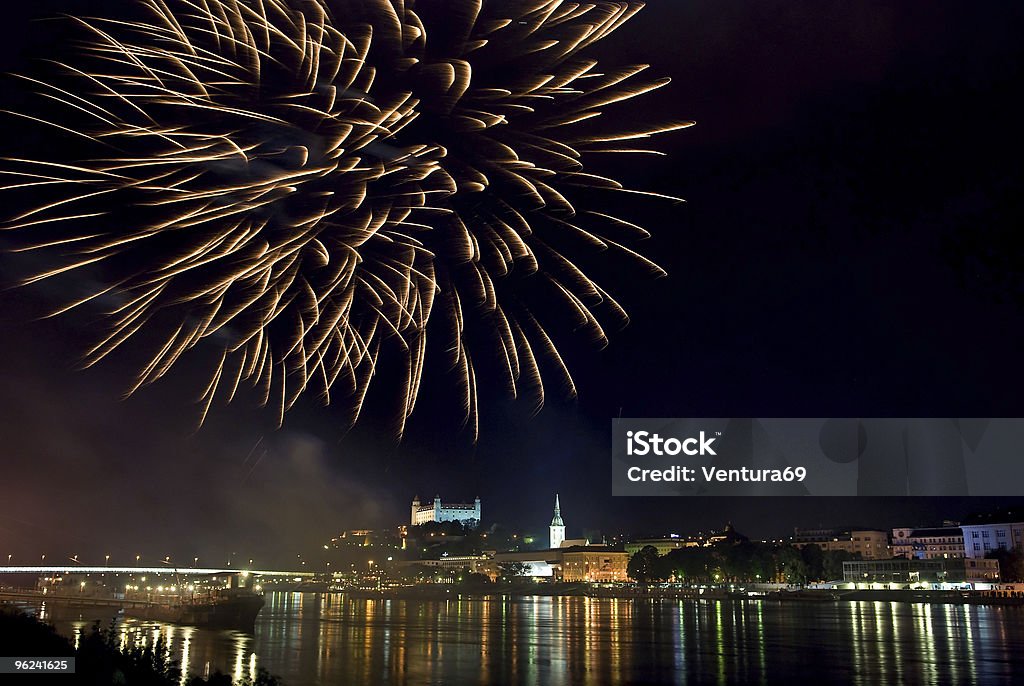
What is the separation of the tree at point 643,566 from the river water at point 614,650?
8176 cm

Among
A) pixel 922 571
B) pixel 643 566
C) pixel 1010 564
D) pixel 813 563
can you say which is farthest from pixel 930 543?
pixel 643 566

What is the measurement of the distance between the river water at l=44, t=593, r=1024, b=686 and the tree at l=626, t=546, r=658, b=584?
81.8 meters

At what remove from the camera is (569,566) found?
17888 centimetres

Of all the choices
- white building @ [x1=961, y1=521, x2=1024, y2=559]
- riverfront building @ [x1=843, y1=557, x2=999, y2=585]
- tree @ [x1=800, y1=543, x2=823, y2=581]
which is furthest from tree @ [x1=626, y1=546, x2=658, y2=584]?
white building @ [x1=961, y1=521, x2=1024, y2=559]

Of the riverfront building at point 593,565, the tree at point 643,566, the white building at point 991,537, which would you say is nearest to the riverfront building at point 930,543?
the white building at point 991,537

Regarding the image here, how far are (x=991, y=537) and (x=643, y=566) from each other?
52857mm

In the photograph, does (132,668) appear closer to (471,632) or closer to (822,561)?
(471,632)

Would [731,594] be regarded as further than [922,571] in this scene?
No

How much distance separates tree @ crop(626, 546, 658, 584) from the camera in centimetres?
14400

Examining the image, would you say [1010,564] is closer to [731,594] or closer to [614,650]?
[731,594]

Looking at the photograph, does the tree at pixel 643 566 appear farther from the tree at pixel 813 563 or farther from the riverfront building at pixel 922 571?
the riverfront building at pixel 922 571

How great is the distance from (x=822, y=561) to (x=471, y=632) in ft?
322

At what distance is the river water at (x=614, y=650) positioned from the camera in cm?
2989

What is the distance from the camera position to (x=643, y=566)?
149 meters
